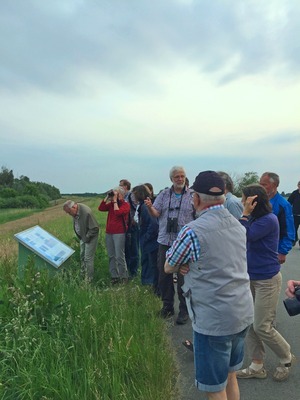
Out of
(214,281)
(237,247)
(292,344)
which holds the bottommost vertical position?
(292,344)

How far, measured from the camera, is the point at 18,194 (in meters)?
82.6

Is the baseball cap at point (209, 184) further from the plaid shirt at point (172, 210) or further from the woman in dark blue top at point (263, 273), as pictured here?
the plaid shirt at point (172, 210)

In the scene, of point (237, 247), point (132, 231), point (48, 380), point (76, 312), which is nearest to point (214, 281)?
point (237, 247)

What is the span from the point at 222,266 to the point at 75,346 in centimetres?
180

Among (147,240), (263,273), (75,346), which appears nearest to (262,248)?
(263,273)

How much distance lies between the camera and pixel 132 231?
7.94 meters

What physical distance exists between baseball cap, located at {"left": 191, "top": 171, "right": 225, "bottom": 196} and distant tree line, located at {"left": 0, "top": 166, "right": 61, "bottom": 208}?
71234 mm

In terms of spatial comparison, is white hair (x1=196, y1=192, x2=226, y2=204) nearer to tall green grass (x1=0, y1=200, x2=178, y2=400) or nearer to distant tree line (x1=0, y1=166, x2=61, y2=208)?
tall green grass (x1=0, y1=200, x2=178, y2=400)

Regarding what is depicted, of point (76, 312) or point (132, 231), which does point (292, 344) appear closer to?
point (76, 312)

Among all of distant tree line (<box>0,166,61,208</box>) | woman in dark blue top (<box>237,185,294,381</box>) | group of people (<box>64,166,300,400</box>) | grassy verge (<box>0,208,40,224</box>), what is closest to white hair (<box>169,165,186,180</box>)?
group of people (<box>64,166,300,400</box>)

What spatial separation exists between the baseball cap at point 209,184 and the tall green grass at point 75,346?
1625 millimetres

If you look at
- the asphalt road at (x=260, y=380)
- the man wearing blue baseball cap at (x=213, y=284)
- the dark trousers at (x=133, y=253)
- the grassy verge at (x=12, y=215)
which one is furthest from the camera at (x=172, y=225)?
the grassy verge at (x=12, y=215)

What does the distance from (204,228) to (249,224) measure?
133cm

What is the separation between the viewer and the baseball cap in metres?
2.63
